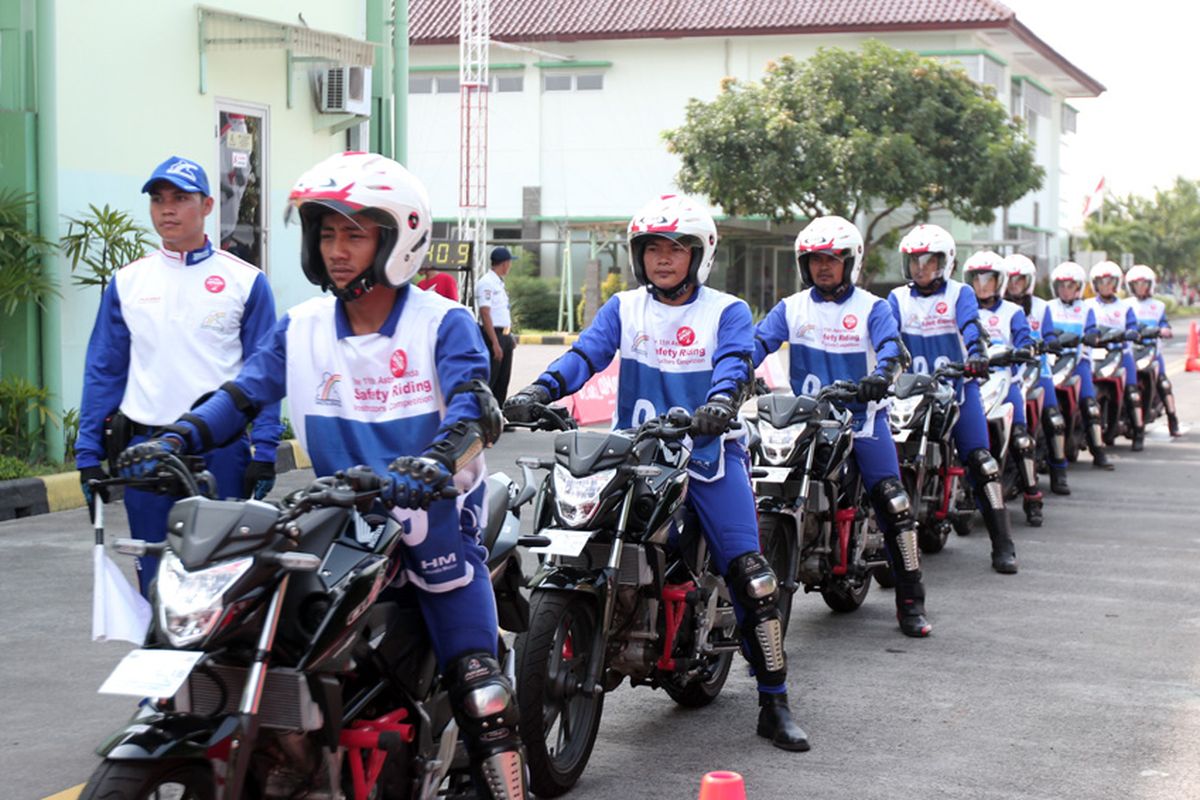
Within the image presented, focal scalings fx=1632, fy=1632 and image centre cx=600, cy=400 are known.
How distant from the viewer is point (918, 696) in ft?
22.7

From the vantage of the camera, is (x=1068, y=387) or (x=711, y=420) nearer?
(x=711, y=420)

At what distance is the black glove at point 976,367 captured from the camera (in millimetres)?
9195

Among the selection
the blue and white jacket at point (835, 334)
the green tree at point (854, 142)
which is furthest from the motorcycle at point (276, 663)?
the green tree at point (854, 142)

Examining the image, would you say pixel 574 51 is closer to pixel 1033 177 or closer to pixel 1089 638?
pixel 1033 177

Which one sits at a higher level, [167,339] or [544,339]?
[167,339]

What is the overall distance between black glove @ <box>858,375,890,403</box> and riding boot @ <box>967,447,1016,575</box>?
279 cm

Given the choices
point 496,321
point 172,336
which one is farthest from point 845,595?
point 496,321

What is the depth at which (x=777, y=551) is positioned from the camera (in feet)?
24.0

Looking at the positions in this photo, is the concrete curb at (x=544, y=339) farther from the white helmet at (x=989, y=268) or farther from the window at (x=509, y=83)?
the white helmet at (x=989, y=268)

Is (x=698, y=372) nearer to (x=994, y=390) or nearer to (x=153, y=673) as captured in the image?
(x=153, y=673)

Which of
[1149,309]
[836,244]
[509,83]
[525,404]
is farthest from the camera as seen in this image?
[509,83]

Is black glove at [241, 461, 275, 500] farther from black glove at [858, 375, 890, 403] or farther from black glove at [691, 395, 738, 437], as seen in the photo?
black glove at [858, 375, 890, 403]

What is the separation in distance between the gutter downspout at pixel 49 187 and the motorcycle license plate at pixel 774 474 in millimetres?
6839

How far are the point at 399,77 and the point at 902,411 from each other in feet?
30.4
